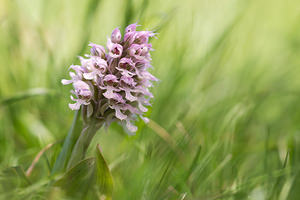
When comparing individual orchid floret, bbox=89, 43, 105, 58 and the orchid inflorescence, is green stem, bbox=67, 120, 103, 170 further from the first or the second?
individual orchid floret, bbox=89, 43, 105, 58

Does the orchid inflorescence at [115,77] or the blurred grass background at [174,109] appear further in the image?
the blurred grass background at [174,109]

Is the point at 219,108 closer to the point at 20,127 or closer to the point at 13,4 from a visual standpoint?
the point at 20,127

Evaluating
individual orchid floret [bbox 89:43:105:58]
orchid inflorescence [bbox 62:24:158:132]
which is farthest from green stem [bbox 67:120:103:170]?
individual orchid floret [bbox 89:43:105:58]

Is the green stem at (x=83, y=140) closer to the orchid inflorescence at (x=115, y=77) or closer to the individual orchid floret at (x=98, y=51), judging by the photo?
the orchid inflorescence at (x=115, y=77)

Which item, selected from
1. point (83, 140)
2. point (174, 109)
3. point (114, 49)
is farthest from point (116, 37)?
point (174, 109)

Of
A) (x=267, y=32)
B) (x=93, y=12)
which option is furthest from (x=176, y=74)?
(x=267, y=32)

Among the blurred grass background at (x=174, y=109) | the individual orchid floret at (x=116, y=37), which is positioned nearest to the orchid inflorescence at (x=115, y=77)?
the individual orchid floret at (x=116, y=37)

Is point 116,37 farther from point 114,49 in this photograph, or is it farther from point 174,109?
point 174,109
